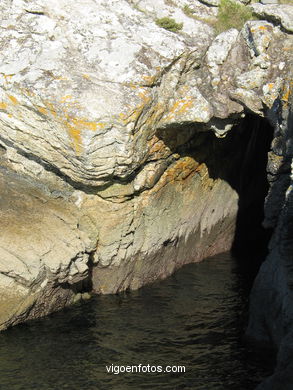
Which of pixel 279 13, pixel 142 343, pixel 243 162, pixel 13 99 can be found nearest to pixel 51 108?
pixel 13 99

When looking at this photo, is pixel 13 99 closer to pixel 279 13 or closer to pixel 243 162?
pixel 279 13

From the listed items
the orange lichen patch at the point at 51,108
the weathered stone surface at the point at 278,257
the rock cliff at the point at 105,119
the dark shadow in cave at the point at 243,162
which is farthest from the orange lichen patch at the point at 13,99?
the weathered stone surface at the point at 278,257

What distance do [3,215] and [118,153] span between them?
3231 millimetres

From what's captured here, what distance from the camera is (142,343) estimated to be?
44.1 feet

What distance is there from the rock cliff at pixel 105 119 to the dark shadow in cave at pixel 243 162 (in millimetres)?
244

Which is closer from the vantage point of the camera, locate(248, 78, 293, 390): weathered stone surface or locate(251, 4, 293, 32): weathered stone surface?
locate(248, 78, 293, 390): weathered stone surface

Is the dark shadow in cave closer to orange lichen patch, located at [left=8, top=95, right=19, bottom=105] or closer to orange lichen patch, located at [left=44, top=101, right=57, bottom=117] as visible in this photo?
orange lichen patch, located at [left=44, top=101, right=57, bottom=117]

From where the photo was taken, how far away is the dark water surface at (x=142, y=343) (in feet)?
38.4

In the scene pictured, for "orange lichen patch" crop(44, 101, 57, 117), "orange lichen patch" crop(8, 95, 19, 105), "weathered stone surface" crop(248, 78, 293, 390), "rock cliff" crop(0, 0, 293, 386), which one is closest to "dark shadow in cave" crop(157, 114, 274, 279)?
"rock cliff" crop(0, 0, 293, 386)

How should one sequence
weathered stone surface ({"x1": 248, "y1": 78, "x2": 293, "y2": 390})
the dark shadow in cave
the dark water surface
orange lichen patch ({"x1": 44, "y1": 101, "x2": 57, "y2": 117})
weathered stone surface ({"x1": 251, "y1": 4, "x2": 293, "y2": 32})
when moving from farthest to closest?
the dark shadow in cave, weathered stone surface ({"x1": 251, "y1": 4, "x2": 293, "y2": 32}), orange lichen patch ({"x1": 44, "y1": 101, "x2": 57, "y2": 117}), weathered stone surface ({"x1": 248, "y1": 78, "x2": 293, "y2": 390}), the dark water surface

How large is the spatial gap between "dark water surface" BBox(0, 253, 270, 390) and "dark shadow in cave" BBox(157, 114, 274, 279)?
134 inches

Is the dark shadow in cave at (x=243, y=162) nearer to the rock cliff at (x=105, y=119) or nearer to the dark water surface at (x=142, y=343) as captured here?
the rock cliff at (x=105, y=119)

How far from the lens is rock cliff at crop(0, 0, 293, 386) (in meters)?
13.8

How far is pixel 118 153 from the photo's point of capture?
14.4 metres
